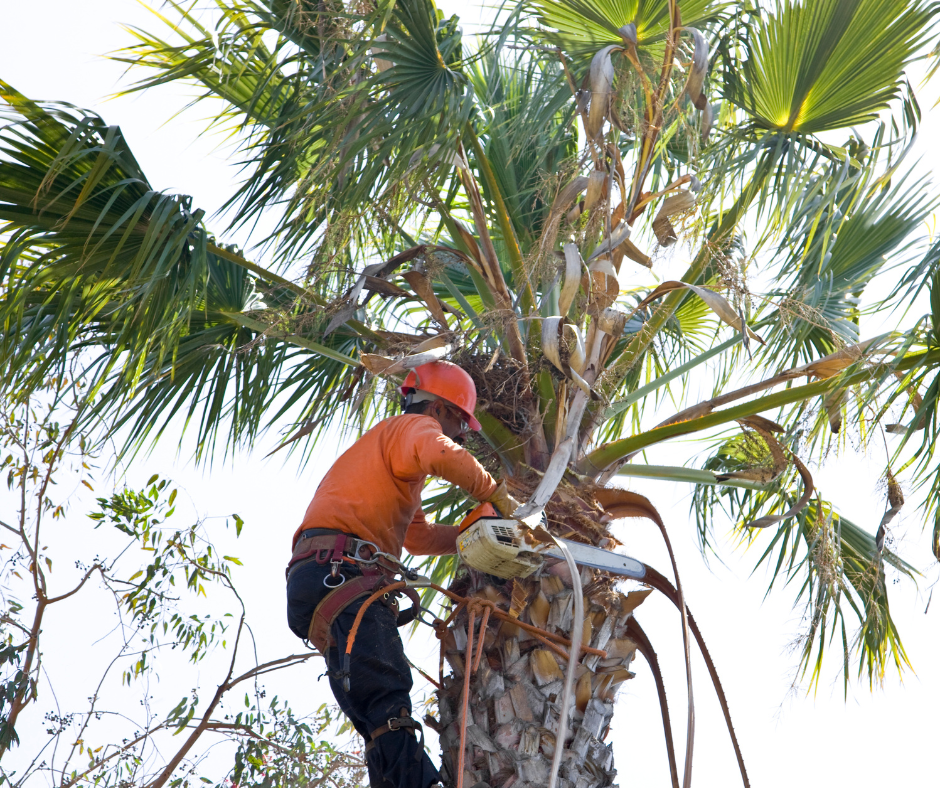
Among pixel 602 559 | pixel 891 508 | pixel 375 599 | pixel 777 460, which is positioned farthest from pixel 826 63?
pixel 375 599

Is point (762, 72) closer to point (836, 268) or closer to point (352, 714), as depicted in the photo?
point (836, 268)

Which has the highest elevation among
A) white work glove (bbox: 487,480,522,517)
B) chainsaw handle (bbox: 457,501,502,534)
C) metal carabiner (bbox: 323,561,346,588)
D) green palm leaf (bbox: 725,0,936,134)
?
green palm leaf (bbox: 725,0,936,134)

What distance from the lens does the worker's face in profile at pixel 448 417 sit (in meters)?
4.75

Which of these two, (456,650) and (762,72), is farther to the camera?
(762,72)

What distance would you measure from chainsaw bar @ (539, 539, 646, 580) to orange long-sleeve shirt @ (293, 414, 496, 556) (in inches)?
18.3

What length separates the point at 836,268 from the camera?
6.25 metres

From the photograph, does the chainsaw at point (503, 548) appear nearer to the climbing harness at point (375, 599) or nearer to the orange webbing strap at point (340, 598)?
the climbing harness at point (375, 599)

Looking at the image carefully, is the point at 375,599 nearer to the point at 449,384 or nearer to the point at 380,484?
the point at 380,484

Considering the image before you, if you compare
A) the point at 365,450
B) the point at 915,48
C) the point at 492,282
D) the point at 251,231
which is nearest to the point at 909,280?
the point at 915,48

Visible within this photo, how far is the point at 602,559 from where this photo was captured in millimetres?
4324

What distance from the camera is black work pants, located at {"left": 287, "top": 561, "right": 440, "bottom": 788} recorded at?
3910 mm

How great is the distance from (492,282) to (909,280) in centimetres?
197

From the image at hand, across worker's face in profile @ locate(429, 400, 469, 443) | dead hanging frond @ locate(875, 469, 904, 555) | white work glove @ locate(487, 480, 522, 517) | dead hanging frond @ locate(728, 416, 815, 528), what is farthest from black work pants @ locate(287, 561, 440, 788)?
dead hanging frond @ locate(875, 469, 904, 555)

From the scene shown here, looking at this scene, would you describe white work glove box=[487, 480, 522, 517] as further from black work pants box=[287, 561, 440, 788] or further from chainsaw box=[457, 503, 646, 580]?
black work pants box=[287, 561, 440, 788]
